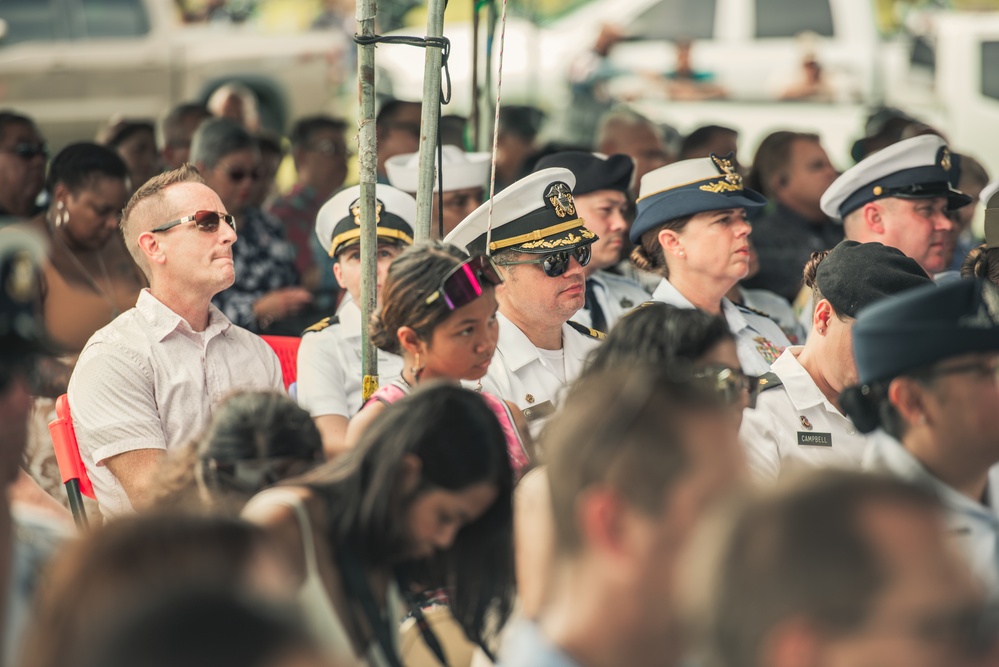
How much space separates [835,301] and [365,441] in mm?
1702

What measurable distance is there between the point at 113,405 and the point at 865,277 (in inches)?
81.2

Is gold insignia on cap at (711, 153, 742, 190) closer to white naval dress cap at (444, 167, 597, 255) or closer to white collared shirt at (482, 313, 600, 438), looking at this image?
white naval dress cap at (444, 167, 597, 255)

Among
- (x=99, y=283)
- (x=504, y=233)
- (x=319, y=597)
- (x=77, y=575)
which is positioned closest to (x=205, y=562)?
(x=77, y=575)

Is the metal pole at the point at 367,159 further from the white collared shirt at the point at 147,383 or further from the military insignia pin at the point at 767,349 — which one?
the military insignia pin at the point at 767,349

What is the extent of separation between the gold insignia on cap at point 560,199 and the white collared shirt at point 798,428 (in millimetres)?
923

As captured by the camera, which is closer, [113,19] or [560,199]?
[560,199]

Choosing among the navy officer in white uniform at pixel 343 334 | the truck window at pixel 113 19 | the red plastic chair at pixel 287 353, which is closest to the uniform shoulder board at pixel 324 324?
the navy officer in white uniform at pixel 343 334

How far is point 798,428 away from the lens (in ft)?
12.1

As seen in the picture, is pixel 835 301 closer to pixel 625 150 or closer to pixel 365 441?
pixel 365 441

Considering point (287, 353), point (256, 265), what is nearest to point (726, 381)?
point (287, 353)

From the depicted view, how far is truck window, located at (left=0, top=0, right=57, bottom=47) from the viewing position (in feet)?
31.0

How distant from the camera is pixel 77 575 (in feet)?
5.01

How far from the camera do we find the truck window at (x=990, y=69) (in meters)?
10.2

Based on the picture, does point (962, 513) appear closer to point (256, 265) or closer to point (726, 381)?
point (726, 381)
